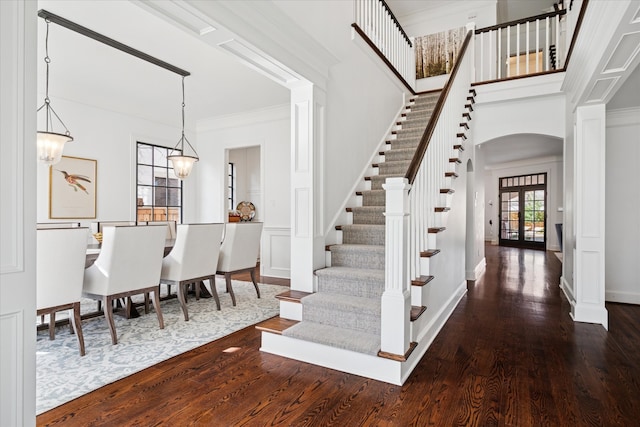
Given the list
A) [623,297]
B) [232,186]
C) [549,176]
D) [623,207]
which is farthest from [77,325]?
[549,176]

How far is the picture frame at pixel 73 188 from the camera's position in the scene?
4.75 metres

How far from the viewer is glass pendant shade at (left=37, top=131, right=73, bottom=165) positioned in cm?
322

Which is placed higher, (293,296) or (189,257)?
(189,257)

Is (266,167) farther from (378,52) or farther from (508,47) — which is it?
(508,47)

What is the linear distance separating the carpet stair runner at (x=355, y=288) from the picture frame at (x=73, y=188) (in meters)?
3.98

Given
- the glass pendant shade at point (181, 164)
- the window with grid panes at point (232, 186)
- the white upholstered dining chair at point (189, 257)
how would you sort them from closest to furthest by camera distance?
1. the white upholstered dining chair at point (189, 257)
2. the glass pendant shade at point (181, 164)
3. the window with grid panes at point (232, 186)

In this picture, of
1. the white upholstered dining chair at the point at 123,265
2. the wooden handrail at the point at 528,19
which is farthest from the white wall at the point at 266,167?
the wooden handrail at the point at 528,19

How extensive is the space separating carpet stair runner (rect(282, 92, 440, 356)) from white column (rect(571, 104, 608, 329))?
5.90ft

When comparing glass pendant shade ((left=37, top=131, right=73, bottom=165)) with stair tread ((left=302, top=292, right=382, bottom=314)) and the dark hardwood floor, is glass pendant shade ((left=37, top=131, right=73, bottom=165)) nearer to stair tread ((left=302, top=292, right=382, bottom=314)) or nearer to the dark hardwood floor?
the dark hardwood floor

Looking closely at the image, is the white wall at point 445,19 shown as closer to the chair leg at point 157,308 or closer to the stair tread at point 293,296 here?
the stair tread at point 293,296

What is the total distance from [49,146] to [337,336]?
321cm

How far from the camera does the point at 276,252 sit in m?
5.86

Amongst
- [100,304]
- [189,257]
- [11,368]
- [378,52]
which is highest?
[378,52]

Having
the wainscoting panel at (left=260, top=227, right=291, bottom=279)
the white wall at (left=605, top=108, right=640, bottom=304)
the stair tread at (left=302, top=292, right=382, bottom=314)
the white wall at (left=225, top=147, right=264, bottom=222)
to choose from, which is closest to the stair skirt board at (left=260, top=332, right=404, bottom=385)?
the stair tread at (left=302, top=292, right=382, bottom=314)
